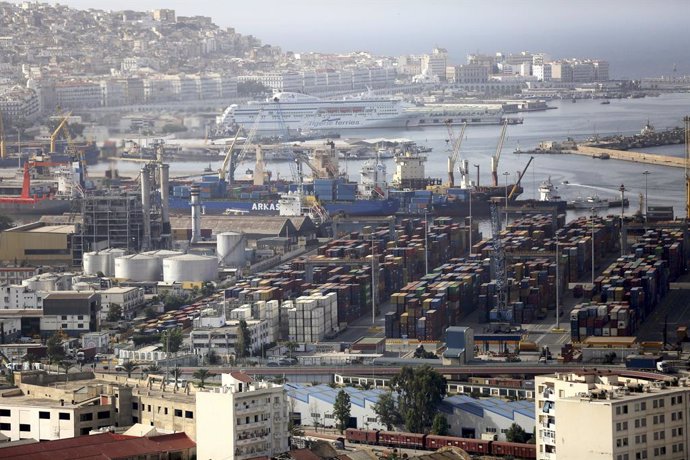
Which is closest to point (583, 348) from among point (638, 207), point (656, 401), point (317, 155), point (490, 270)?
point (490, 270)

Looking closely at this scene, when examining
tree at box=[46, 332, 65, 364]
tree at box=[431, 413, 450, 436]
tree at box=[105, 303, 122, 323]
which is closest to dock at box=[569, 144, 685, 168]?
tree at box=[105, 303, 122, 323]

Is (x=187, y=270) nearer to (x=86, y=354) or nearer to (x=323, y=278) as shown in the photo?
(x=323, y=278)

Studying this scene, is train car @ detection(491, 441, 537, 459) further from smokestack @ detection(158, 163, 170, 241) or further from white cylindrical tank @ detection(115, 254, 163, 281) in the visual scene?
smokestack @ detection(158, 163, 170, 241)

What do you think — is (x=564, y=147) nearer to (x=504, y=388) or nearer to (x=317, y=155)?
(x=317, y=155)

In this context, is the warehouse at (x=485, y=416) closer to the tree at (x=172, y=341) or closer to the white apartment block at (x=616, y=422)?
the white apartment block at (x=616, y=422)

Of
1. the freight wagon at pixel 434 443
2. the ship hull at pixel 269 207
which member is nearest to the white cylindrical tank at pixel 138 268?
the ship hull at pixel 269 207

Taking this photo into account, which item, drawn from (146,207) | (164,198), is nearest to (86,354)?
(146,207)
